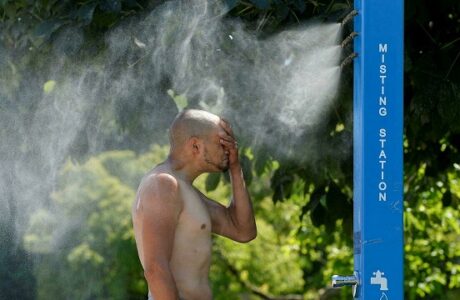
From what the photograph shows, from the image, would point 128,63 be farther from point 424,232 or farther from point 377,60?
point 424,232

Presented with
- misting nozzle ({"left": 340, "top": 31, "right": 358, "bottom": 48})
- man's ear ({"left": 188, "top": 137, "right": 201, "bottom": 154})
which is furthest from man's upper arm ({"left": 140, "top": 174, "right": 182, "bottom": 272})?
misting nozzle ({"left": 340, "top": 31, "right": 358, "bottom": 48})

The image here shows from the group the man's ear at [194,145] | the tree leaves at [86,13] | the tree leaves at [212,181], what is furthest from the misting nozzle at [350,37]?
the tree leaves at [212,181]

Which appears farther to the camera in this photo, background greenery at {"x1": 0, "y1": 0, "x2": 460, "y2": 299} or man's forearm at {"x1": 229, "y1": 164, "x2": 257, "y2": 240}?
background greenery at {"x1": 0, "y1": 0, "x2": 460, "y2": 299}

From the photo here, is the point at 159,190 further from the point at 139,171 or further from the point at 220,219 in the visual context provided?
the point at 139,171

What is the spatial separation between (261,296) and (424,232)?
4.04 metres

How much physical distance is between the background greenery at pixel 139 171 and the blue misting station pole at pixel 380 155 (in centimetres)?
120

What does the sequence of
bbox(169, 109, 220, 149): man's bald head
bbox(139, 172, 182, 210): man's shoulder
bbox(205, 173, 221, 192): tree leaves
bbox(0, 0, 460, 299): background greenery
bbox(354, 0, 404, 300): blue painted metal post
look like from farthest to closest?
bbox(205, 173, 221, 192): tree leaves < bbox(0, 0, 460, 299): background greenery < bbox(169, 109, 220, 149): man's bald head < bbox(139, 172, 182, 210): man's shoulder < bbox(354, 0, 404, 300): blue painted metal post

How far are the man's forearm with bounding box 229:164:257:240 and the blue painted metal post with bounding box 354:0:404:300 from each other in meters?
0.63

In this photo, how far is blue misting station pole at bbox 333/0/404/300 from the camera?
4.03 metres

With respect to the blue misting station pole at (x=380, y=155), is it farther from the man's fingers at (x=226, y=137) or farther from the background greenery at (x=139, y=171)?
the background greenery at (x=139, y=171)

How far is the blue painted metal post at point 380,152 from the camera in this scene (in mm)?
4031

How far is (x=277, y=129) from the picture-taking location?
6441 millimetres

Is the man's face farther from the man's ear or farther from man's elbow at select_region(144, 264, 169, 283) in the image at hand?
man's elbow at select_region(144, 264, 169, 283)

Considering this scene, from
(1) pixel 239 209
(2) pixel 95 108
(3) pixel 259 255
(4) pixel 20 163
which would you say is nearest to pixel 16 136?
(4) pixel 20 163
